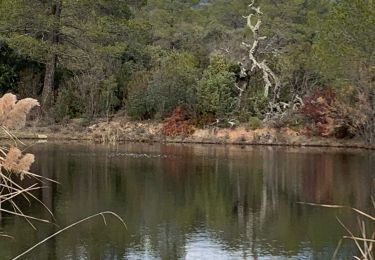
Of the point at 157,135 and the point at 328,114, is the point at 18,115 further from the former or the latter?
the point at 157,135

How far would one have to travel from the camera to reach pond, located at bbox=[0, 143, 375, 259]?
9445mm

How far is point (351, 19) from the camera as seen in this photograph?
2489 centimetres

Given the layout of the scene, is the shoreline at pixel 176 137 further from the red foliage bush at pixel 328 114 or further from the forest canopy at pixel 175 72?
the forest canopy at pixel 175 72

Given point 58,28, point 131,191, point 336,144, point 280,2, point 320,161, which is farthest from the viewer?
point 280,2

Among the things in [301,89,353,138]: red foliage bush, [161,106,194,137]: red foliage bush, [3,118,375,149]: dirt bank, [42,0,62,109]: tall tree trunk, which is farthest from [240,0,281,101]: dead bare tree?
[42,0,62,109]: tall tree trunk

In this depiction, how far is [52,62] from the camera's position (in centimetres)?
3062

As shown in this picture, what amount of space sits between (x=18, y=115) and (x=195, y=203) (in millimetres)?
10385

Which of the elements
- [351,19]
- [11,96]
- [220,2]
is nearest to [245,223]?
[11,96]

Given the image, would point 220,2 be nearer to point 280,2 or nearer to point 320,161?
point 280,2

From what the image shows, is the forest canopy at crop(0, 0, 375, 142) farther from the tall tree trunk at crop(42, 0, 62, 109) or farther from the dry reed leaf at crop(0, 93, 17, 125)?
the dry reed leaf at crop(0, 93, 17, 125)

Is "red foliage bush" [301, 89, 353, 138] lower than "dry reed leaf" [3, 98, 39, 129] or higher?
higher

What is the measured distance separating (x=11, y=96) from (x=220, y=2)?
155ft

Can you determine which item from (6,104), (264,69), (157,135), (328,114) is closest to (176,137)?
(157,135)

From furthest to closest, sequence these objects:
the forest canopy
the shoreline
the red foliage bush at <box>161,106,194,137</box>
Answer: the red foliage bush at <box>161,106,194,137</box>, the shoreline, the forest canopy
